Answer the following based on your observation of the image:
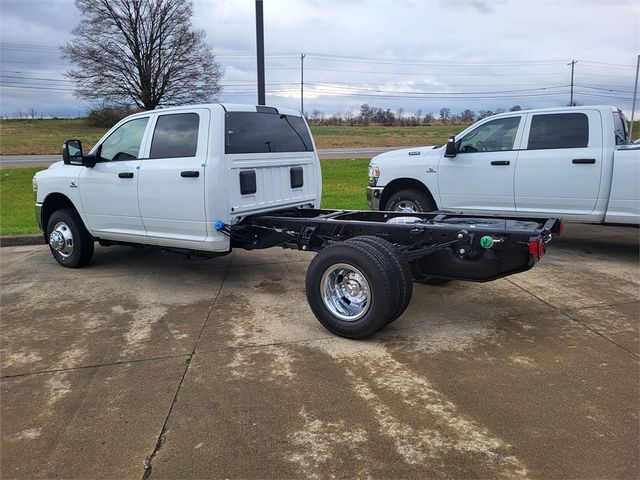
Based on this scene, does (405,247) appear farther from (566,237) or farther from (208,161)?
(566,237)

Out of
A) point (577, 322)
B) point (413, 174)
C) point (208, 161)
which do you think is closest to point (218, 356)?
point (208, 161)

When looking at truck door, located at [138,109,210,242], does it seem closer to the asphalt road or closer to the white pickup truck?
the white pickup truck

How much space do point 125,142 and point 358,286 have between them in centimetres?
358

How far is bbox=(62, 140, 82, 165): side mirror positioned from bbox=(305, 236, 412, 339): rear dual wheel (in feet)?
12.3

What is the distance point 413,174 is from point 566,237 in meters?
2.76

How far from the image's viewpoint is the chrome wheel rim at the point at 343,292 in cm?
460

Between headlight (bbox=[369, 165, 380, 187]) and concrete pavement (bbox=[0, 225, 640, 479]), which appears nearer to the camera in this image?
concrete pavement (bbox=[0, 225, 640, 479])

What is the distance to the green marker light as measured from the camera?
4.42 metres

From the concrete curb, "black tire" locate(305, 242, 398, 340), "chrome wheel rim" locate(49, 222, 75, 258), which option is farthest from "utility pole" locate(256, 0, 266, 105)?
"black tire" locate(305, 242, 398, 340)

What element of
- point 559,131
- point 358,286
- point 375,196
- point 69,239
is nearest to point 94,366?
point 358,286

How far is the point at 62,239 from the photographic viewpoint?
7191 mm

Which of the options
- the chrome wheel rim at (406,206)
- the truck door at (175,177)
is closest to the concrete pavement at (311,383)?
the truck door at (175,177)

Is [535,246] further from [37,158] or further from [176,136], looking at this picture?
[37,158]

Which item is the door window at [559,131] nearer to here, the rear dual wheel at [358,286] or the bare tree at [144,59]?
the rear dual wheel at [358,286]
